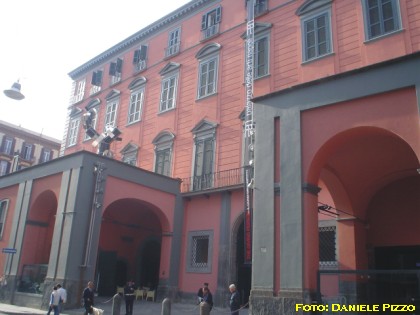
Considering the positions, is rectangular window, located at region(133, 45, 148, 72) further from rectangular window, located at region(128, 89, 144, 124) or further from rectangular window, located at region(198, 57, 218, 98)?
rectangular window, located at region(198, 57, 218, 98)

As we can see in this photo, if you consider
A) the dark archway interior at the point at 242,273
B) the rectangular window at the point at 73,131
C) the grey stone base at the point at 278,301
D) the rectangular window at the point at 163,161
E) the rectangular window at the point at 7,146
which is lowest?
the grey stone base at the point at 278,301

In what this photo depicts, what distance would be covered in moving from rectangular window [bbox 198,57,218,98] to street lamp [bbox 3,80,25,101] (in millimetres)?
7911

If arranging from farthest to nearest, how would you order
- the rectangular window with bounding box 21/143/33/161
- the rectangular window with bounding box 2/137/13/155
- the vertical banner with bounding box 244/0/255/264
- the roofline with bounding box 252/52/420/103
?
the rectangular window with bounding box 21/143/33/161
the rectangular window with bounding box 2/137/13/155
the vertical banner with bounding box 244/0/255/264
the roofline with bounding box 252/52/420/103

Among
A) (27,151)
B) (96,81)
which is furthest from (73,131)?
(27,151)

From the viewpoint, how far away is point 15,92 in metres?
16.1

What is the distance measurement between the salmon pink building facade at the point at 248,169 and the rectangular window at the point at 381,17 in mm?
60

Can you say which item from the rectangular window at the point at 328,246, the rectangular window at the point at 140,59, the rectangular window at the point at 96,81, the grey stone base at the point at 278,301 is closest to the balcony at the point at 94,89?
the rectangular window at the point at 96,81

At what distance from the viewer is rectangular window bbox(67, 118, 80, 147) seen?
2749 cm

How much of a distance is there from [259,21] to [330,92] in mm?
9884

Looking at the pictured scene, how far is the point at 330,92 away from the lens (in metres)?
10.1

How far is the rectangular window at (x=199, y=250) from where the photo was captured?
17500 millimetres

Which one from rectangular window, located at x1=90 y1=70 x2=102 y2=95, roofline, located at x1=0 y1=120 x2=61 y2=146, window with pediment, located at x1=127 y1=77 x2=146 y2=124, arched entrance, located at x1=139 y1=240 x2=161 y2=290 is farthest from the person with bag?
roofline, located at x1=0 y1=120 x2=61 y2=146

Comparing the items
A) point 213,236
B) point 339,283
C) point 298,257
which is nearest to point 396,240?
point 339,283

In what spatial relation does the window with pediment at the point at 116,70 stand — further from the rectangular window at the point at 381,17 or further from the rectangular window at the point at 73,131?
the rectangular window at the point at 381,17
